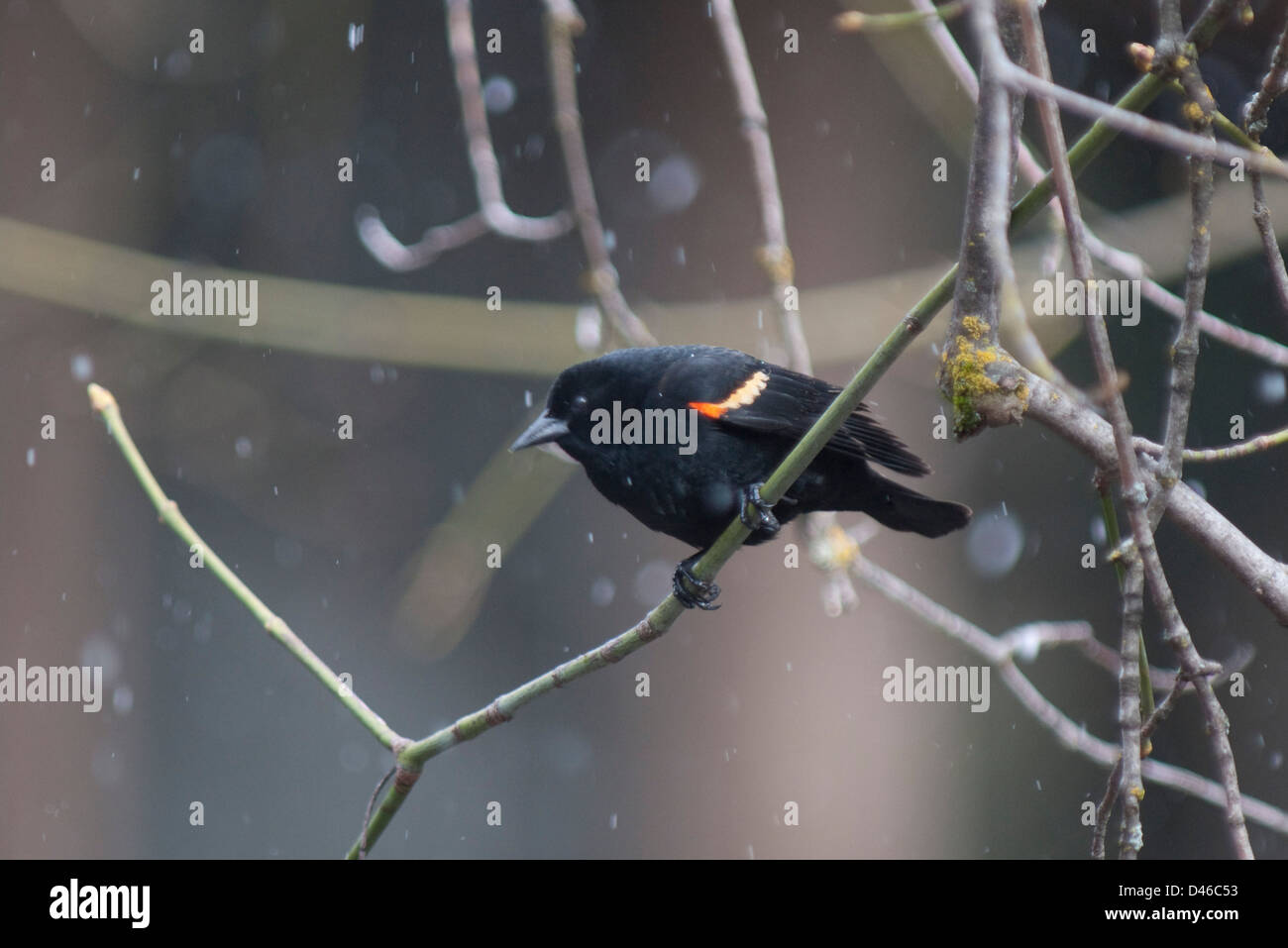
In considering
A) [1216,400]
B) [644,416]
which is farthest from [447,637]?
[1216,400]

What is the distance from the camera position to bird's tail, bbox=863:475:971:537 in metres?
2.13

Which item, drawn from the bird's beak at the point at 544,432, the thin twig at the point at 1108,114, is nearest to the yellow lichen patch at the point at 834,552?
the bird's beak at the point at 544,432

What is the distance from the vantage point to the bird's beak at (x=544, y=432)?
2.12 meters

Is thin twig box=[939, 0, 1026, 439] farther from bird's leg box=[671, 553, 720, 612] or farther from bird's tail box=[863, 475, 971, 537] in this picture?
bird's tail box=[863, 475, 971, 537]

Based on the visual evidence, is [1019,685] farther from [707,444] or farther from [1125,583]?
[707,444]

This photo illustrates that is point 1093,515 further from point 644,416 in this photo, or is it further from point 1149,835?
point 644,416

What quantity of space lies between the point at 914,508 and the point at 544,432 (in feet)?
2.37

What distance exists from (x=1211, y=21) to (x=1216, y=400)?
2.52m

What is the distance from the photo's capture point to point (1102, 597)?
11.0ft

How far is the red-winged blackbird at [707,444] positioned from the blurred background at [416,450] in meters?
1.18

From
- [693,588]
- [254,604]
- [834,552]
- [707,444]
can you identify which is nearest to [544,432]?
[707,444]

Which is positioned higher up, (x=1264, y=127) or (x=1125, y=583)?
(x=1264, y=127)

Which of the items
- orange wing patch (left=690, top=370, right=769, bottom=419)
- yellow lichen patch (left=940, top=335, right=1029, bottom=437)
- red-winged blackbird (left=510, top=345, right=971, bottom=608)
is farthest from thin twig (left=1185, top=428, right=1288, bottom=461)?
orange wing patch (left=690, top=370, right=769, bottom=419)

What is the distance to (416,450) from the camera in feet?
11.5
